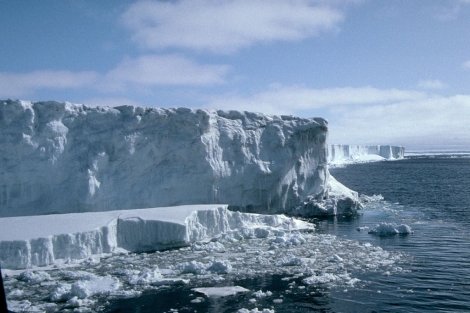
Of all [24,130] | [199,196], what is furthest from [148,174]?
[24,130]

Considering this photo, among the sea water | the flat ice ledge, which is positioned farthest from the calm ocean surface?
the flat ice ledge

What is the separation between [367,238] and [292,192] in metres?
6.84

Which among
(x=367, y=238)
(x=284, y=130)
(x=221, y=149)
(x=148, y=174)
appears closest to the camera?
(x=367, y=238)

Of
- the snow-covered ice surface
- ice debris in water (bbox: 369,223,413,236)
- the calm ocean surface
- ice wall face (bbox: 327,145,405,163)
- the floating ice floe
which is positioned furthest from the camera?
ice wall face (bbox: 327,145,405,163)

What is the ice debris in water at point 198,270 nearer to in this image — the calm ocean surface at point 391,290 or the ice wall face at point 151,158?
the calm ocean surface at point 391,290

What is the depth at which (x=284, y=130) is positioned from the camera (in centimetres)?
2334

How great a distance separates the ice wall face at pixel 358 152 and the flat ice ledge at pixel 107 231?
7427cm

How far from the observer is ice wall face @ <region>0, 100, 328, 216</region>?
59.6ft

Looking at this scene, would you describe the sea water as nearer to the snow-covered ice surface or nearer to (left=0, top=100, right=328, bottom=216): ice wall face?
the snow-covered ice surface

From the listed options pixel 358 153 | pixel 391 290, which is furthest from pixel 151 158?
pixel 358 153

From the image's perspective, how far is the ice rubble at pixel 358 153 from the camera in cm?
9146

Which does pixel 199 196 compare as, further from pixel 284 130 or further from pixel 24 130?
pixel 24 130

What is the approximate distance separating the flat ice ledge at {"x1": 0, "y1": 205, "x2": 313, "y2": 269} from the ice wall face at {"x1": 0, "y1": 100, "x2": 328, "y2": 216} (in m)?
2.61

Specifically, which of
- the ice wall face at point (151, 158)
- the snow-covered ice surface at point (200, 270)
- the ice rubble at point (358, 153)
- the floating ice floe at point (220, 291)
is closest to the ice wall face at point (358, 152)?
the ice rubble at point (358, 153)
